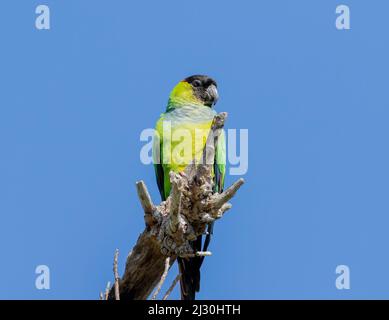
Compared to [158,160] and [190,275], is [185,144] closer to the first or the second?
[158,160]

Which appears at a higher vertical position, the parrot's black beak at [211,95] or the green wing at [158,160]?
the parrot's black beak at [211,95]

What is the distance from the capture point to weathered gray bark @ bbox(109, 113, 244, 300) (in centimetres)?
694

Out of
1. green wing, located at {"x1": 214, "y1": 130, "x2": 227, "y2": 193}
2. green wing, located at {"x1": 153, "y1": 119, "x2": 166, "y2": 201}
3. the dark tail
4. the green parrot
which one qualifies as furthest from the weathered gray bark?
green wing, located at {"x1": 153, "y1": 119, "x2": 166, "y2": 201}

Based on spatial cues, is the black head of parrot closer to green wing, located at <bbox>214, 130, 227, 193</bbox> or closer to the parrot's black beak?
the parrot's black beak

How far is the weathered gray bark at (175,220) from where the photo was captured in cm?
694

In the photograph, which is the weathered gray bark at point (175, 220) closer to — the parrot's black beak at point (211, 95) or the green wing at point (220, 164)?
the green wing at point (220, 164)

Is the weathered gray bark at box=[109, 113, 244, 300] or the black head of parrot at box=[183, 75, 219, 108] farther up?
the black head of parrot at box=[183, 75, 219, 108]

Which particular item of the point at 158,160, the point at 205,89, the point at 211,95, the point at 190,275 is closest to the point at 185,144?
the point at 158,160

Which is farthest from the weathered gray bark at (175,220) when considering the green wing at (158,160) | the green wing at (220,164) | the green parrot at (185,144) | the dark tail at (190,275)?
the green wing at (158,160)

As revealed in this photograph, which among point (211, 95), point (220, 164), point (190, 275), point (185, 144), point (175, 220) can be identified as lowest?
point (190, 275)

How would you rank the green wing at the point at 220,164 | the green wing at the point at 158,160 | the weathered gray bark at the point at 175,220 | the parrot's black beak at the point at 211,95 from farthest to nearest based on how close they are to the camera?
the parrot's black beak at the point at 211,95 → the green wing at the point at 158,160 → the green wing at the point at 220,164 → the weathered gray bark at the point at 175,220

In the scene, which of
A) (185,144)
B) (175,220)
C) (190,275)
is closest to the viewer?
(175,220)

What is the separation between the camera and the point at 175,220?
6.91m
